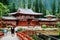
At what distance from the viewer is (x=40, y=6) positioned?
268ft

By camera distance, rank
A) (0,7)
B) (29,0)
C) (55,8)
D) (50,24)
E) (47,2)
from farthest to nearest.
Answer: (47,2), (29,0), (55,8), (50,24), (0,7)

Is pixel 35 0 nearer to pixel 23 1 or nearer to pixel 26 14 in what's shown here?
pixel 23 1

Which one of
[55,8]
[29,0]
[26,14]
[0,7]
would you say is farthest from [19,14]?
[29,0]

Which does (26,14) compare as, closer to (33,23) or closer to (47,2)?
(33,23)

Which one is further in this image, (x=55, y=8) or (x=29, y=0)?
(x=29, y=0)

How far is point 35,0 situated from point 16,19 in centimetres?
3239

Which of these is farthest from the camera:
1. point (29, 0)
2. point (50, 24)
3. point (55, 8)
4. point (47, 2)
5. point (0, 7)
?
point (47, 2)

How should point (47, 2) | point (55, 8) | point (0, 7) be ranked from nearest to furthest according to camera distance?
point (0, 7)
point (55, 8)
point (47, 2)

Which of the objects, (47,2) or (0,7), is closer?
(0,7)

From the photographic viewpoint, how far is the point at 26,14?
192 ft

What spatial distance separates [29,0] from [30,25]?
41.9 meters

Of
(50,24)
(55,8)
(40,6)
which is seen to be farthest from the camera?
(55,8)

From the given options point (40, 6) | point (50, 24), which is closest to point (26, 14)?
point (50, 24)

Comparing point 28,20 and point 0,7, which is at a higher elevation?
point 0,7
